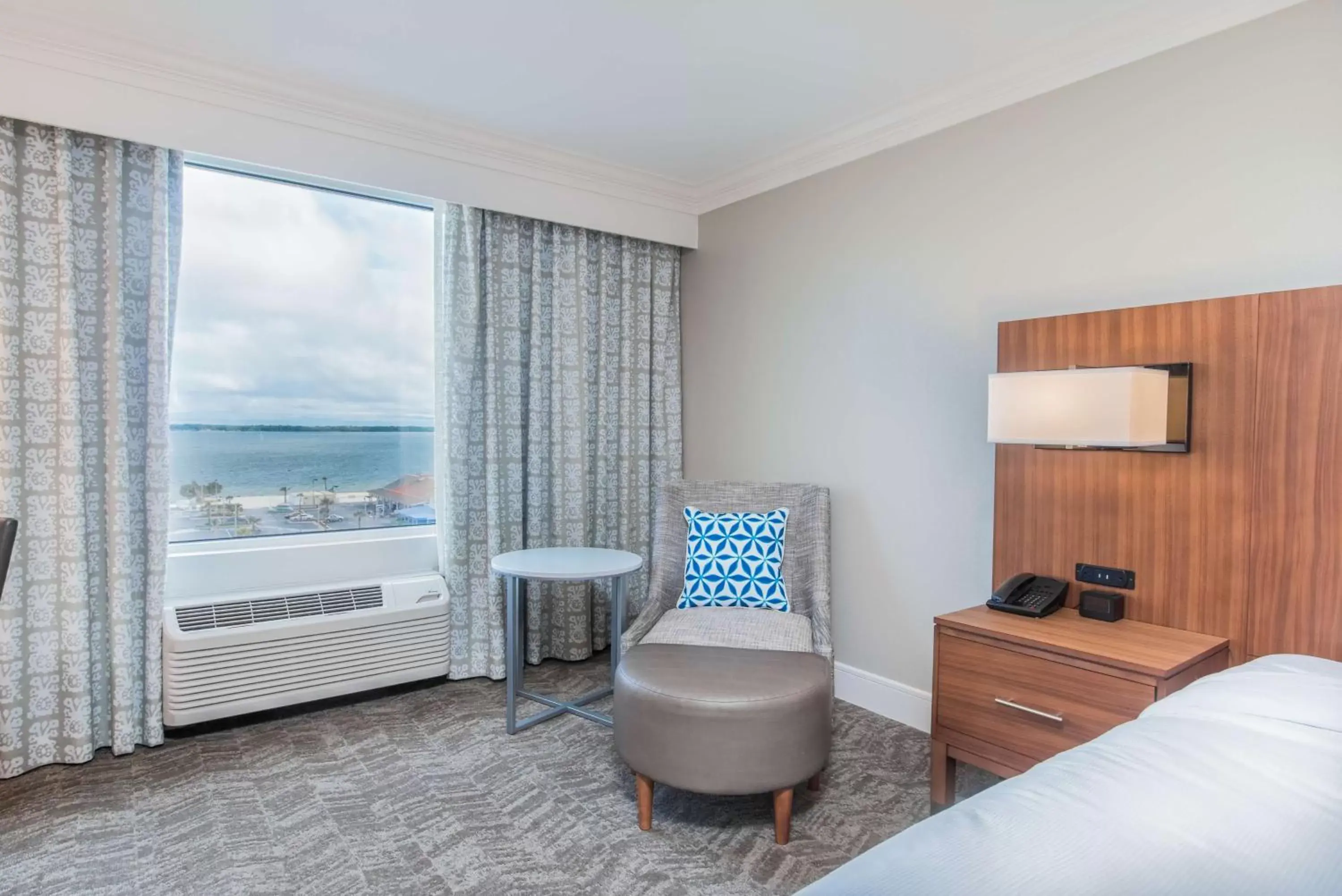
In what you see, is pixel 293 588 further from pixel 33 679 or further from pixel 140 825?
pixel 140 825

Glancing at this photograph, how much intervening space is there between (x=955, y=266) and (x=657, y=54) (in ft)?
4.37

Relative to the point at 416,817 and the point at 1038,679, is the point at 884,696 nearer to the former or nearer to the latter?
the point at 1038,679

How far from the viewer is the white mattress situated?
830 millimetres

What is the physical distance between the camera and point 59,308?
2.46 m

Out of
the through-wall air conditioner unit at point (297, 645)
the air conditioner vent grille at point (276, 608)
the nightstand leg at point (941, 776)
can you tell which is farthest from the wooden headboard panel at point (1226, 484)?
the air conditioner vent grille at point (276, 608)

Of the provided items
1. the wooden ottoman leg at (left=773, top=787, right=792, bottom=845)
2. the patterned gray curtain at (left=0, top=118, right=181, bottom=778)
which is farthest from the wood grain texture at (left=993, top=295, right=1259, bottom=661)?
the patterned gray curtain at (left=0, top=118, right=181, bottom=778)

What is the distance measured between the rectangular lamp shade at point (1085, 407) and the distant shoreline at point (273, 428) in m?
2.57

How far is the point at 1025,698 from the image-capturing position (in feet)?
6.46

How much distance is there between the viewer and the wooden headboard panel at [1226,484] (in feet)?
5.97

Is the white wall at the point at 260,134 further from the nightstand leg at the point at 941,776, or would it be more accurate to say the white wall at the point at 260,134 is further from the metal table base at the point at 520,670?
the nightstand leg at the point at 941,776

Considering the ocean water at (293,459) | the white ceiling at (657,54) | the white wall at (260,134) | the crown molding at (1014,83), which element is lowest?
the ocean water at (293,459)

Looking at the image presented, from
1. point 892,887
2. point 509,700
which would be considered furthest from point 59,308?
point 892,887

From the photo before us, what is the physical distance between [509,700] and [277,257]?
6.85 feet

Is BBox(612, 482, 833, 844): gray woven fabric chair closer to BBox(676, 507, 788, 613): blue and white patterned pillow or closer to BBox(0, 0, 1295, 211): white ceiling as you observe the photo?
BBox(676, 507, 788, 613): blue and white patterned pillow
